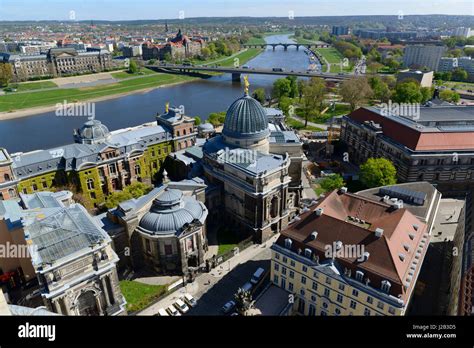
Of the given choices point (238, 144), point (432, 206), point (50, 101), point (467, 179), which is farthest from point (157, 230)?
point (50, 101)

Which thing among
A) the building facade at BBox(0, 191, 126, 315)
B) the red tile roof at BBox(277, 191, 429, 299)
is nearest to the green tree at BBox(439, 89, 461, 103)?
the red tile roof at BBox(277, 191, 429, 299)

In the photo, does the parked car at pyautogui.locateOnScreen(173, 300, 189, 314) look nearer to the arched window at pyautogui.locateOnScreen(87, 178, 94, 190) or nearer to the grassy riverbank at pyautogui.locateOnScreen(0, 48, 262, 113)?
the arched window at pyautogui.locateOnScreen(87, 178, 94, 190)

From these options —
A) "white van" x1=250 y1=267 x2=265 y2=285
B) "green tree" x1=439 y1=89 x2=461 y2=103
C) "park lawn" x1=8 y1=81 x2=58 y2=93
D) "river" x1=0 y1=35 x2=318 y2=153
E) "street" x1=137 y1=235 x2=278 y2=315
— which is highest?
"park lawn" x1=8 y1=81 x2=58 y2=93

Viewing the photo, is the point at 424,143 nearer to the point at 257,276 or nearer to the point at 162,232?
the point at 257,276

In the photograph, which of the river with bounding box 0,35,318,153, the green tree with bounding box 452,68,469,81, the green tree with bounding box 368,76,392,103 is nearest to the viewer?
the river with bounding box 0,35,318,153

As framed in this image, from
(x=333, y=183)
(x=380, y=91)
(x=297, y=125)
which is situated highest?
(x=380, y=91)

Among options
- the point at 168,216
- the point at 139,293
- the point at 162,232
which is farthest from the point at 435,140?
the point at 139,293
